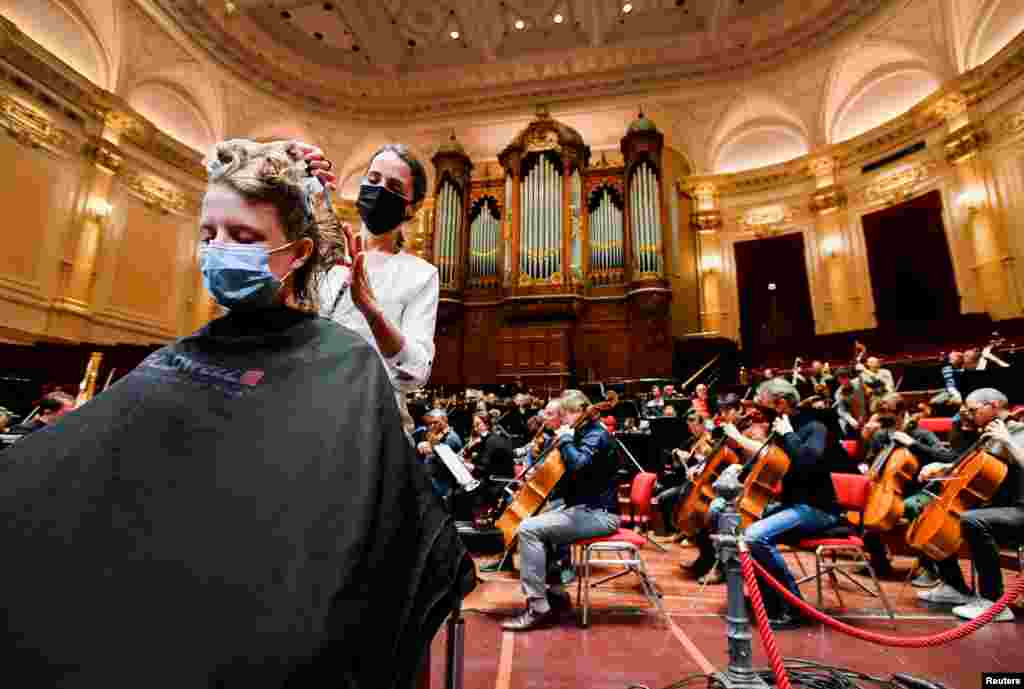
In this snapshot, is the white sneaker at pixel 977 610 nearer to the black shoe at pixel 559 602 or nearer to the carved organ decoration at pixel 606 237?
the black shoe at pixel 559 602

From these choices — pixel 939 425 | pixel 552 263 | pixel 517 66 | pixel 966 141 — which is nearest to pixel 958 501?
pixel 939 425

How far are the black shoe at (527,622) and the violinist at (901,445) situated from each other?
2.66 m

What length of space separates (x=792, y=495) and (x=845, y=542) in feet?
1.19

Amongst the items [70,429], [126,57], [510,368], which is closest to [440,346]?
[510,368]

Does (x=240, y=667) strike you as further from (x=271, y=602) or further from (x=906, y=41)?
(x=906, y=41)

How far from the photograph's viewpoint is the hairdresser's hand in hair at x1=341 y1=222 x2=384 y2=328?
39.4 inches

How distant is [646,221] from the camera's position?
11039mm

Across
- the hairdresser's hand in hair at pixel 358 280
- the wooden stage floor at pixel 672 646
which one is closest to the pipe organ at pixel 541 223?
the wooden stage floor at pixel 672 646

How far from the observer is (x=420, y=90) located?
13.6m

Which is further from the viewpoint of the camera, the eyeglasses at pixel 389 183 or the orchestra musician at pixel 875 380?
the orchestra musician at pixel 875 380

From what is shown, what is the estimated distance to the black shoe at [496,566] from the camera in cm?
443

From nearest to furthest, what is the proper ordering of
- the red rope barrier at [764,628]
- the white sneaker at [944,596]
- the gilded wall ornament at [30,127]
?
the red rope barrier at [764,628] < the white sneaker at [944,596] < the gilded wall ornament at [30,127]

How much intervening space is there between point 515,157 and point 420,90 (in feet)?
12.6

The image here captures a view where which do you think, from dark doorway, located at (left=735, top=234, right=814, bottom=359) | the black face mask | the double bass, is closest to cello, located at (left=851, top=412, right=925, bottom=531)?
the double bass
